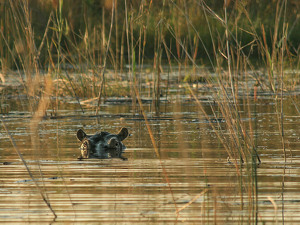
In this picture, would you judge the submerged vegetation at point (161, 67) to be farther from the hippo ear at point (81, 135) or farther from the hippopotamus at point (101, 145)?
the hippopotamus at point (101, 145)

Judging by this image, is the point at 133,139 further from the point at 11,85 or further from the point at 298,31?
the point at 298,31

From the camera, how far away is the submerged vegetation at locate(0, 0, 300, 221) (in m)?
5.87

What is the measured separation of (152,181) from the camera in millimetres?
5445

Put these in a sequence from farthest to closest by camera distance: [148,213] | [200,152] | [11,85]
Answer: [11,85], [200,152], [148,213]

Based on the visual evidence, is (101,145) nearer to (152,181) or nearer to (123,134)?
(123,134)

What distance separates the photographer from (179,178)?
555 cm

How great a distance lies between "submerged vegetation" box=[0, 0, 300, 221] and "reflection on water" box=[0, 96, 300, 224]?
5.1 inches

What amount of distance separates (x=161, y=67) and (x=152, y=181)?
8249 mm

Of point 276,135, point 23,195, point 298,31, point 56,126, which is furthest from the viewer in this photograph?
point 298,31

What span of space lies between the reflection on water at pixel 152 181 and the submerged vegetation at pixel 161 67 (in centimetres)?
13

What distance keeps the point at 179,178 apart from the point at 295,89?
7.45 m

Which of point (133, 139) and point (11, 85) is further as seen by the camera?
point (11, 85)

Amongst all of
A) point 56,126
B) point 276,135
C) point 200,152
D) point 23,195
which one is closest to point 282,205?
point 23,195

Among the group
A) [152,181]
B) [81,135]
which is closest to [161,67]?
[81,135]
